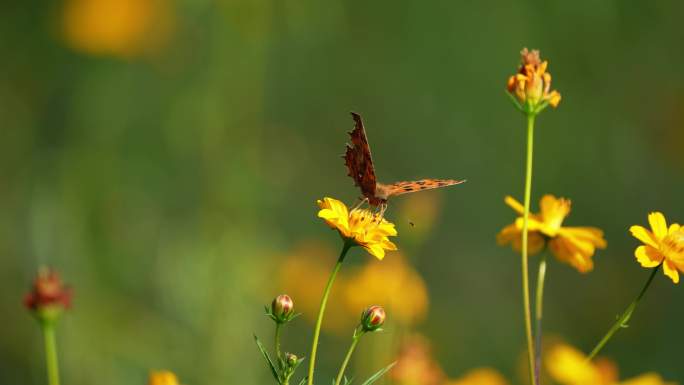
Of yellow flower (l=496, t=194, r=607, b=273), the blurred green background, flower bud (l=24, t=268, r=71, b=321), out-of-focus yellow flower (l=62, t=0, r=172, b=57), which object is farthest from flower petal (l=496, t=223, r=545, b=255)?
out-of-focus yellow flower (l=62, t=0, r=172, b=57)

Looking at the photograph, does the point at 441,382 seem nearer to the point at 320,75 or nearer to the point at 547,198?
the point at 547,198

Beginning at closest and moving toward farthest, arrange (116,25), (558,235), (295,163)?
(558,235) < (295,163) < (116,25)

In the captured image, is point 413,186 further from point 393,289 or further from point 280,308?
point 393,289

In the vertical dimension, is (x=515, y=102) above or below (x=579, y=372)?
above

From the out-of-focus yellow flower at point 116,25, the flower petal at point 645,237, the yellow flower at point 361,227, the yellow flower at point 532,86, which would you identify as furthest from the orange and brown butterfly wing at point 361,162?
the out-of-focus yellow flower at point 116,25

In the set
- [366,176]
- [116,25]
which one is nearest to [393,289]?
[366,176]

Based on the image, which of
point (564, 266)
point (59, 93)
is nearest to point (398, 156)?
point (564, 266)

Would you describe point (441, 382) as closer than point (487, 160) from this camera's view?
Yes

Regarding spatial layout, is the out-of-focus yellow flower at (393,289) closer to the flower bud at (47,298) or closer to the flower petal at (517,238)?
the flower petal at (517,238)
